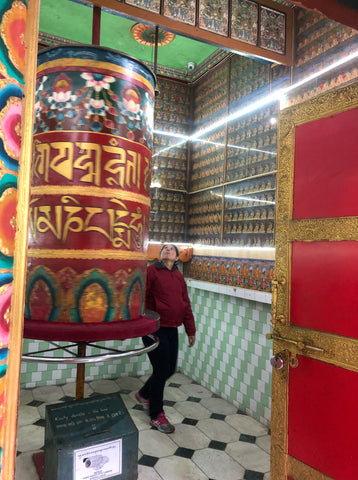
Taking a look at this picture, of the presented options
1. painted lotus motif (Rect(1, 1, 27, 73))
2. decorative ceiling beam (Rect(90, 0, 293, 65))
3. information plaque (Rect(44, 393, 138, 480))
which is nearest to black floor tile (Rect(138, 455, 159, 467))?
information plaque (Rect(44, 393, 138, 480))

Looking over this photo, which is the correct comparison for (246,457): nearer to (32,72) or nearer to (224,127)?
(32,72)

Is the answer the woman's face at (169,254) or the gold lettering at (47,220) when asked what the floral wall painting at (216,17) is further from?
the gold lettering at (47,220)

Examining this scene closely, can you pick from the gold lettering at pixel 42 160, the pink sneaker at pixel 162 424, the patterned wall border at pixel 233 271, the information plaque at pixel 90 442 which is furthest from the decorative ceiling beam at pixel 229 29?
the pink sneaker at pixel 162 424

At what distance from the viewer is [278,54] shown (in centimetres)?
354

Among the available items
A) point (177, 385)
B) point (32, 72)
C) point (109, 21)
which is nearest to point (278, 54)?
point (109, 21)

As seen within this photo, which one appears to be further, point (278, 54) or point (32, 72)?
point (278, 54)

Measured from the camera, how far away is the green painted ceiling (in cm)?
416

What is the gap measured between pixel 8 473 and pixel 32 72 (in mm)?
829

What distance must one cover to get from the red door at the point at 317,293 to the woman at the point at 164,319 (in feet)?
4.78

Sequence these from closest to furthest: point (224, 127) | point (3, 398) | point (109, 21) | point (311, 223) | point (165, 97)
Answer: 1. point (3, 398)
2. point (311, 223)
3. point (109, 21)
4. point (224, 127)
5. point (165, 97)

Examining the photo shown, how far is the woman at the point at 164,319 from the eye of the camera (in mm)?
3561

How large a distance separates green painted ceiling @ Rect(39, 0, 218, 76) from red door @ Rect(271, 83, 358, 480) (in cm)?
287

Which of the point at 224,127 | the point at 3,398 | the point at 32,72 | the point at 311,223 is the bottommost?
the point at 3,398

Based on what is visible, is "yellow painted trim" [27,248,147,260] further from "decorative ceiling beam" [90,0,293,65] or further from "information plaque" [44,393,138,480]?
"decorative ceiling beam" [90,0,293,65]
